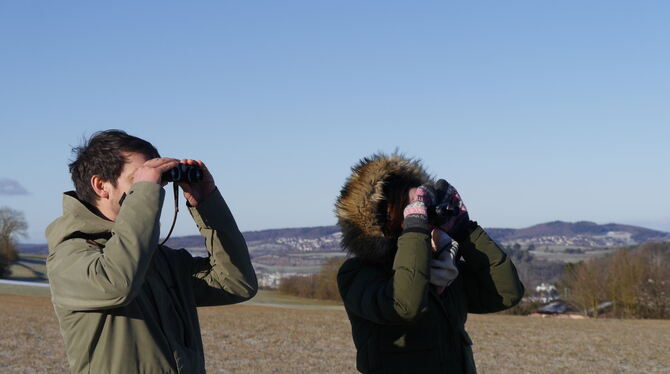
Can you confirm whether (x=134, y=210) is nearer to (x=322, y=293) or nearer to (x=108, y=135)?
(x=108, y=135)

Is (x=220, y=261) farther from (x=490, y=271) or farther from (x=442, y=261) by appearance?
(x=490, y=271)

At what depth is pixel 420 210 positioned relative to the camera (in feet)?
10.9

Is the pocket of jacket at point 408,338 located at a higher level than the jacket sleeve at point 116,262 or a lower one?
lower

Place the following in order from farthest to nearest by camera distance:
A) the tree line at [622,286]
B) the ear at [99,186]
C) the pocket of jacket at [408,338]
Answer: the tree line at [622,286] → the pocket of jacket at [408,338] → the ear at [99,186]

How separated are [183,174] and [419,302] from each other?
110cm

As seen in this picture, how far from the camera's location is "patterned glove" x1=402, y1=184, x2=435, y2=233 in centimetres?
329

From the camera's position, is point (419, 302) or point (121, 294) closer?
point (121, 294)

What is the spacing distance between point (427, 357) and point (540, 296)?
58070 millimetres

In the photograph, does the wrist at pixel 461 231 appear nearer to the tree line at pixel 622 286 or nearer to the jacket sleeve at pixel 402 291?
the jacket sleeve at pixel 402 291

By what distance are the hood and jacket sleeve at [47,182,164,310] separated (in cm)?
7

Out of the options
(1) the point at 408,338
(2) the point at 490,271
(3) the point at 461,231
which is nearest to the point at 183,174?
(1) the point at 408,338

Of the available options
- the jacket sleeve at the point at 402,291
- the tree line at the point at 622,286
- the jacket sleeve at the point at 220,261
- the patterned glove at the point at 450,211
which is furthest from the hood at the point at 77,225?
the tree line at the point at 622,286

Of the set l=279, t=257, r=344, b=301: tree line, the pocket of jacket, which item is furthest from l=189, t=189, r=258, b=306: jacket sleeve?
l=279, t=257, r=344, b=301: tree line

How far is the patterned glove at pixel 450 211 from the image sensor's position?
346 centimetres
